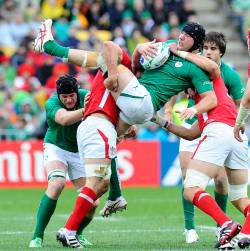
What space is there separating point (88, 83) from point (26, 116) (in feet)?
5.45

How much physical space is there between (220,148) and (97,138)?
124cm

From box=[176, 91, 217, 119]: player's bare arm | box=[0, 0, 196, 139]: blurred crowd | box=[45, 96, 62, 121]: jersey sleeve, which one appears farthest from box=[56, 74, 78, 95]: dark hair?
box=[0, 0, 196, 139]: blurred crowd

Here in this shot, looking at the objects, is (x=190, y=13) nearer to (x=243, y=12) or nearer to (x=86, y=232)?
(x=243, y=12)

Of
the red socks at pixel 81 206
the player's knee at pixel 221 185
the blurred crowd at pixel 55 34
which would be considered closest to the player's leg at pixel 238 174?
the player's knee at pixel 221 185

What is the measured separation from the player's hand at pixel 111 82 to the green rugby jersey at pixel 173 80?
1.21 ft

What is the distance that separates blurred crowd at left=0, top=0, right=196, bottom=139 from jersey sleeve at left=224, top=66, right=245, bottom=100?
9884mm

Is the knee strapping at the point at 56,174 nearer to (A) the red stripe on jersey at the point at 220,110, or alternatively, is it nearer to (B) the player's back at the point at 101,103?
(B) the player's back at the point at 101,103

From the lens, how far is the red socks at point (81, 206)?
10.0 meters

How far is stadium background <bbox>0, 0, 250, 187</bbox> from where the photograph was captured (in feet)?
66.9

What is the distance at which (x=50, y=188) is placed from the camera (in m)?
10.8

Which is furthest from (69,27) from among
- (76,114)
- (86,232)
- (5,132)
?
(76,114)

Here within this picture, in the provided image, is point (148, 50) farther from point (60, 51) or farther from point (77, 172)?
point (77, 172)

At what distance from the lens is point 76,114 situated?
10562 millimetres

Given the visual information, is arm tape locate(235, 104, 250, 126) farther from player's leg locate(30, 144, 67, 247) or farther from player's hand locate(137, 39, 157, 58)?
player's leg locate(30, 144, 67, 247)
